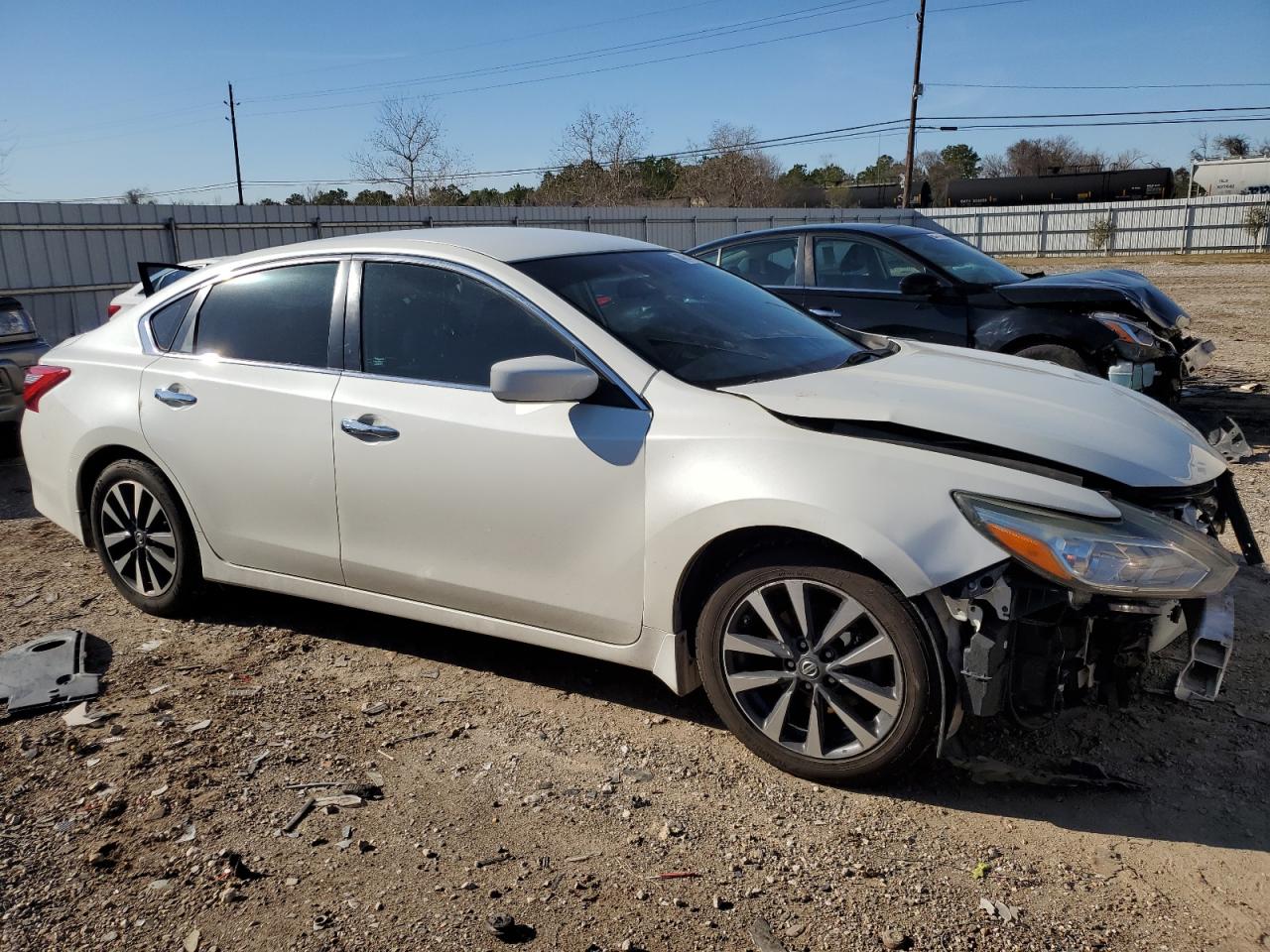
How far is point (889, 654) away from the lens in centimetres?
301

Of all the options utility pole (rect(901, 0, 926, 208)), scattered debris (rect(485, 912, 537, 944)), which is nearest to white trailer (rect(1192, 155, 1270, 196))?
utility pole (rect(901, 0, 926, 208))

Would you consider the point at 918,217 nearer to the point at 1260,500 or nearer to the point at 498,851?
the point at 1260,500

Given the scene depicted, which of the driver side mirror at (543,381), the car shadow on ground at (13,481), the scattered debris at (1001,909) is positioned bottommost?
the car shadow on ground at (13,481)

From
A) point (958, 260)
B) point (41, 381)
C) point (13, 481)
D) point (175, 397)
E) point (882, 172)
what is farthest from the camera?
point (882, 172)

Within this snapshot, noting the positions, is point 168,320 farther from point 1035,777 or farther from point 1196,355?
point 1196,355

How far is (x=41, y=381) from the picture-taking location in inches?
196

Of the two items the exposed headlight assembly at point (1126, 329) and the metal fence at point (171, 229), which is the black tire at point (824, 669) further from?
the metal fence at point (171, 229)

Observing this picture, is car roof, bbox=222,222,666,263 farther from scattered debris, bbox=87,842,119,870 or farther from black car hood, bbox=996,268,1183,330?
black car hood, bbox=996,268,1183,330

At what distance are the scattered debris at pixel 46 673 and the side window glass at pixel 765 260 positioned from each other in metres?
5.84

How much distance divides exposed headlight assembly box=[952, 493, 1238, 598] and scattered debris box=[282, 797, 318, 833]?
219cm

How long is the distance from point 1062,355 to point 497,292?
505cm

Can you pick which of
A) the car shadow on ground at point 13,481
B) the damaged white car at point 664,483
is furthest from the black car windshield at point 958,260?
the car shadow on ground at point 13,481

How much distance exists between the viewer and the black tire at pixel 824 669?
2.97 meters

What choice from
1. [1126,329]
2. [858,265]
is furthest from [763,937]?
[858,265]
